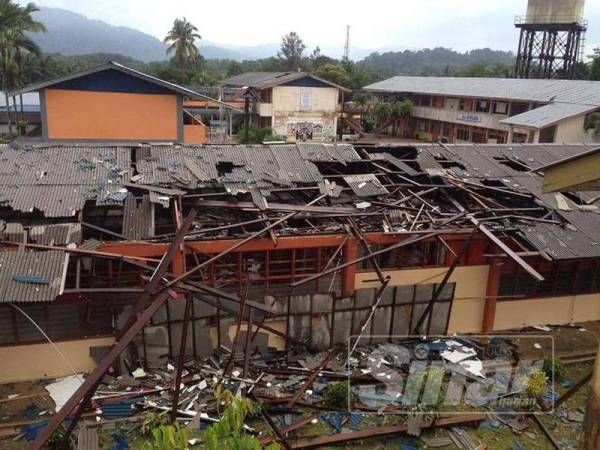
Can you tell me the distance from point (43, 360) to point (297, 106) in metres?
35.4

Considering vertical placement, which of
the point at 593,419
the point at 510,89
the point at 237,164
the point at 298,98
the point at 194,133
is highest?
the point at 510,89

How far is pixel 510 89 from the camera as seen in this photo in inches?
1671

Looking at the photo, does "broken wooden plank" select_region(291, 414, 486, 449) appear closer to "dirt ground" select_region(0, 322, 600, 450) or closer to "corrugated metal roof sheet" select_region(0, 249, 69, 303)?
"dirt ground" select_region(0, 322, 600, 450)

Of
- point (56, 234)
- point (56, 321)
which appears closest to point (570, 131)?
point (56, 234)

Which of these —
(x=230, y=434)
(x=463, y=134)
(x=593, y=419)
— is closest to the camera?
(x=593, y=419)

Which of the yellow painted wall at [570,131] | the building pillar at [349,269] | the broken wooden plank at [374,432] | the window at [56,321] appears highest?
the yellow painted wall at [570,131]

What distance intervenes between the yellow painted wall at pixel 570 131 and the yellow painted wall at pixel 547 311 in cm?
2159

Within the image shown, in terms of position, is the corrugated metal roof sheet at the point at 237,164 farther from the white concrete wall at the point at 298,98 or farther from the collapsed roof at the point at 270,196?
the white concrete wall at the point at 298,98

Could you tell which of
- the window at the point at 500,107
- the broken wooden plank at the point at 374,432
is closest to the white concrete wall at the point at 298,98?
the window at the point at 500,107

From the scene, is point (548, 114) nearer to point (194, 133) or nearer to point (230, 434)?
point (194, 133)

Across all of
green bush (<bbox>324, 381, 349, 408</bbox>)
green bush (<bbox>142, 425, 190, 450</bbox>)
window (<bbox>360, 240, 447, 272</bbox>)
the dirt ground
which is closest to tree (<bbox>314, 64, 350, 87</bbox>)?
window (<bbox>360, 240, 447, 272</bbox>)

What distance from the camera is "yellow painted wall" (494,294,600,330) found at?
15.1 metres

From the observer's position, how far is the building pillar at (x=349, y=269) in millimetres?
12953

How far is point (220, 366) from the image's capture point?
12672 mm
